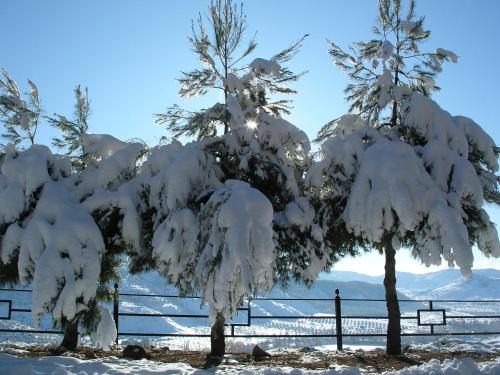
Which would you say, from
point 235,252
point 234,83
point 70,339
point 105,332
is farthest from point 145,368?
point 234,83

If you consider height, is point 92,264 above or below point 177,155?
below

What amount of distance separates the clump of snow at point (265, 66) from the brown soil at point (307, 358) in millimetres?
5859

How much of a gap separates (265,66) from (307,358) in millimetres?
6097

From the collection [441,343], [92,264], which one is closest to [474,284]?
[441,343]

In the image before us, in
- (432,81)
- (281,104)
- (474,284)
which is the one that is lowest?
(474,284)

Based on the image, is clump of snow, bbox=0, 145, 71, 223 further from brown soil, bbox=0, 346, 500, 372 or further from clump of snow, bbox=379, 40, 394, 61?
clump of snow, bbox=379, 40, 394, 61

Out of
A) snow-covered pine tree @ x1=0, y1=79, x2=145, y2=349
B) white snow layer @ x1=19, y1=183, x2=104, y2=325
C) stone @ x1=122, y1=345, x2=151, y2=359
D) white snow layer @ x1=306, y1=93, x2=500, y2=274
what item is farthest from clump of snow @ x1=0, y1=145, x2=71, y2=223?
white snow layer @ x1=306, y1=93, x2=500, y2=274

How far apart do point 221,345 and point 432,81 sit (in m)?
7.90

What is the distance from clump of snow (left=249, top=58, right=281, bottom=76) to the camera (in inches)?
403

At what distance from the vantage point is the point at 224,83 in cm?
1080

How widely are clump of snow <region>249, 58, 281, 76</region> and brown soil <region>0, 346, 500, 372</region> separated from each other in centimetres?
586

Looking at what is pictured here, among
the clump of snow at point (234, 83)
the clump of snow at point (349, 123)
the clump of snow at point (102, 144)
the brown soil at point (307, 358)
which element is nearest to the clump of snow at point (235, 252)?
the brown soil at point (307, 358)

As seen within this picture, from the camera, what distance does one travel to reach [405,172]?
8.12m

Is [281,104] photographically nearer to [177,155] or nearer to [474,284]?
[177,155]
